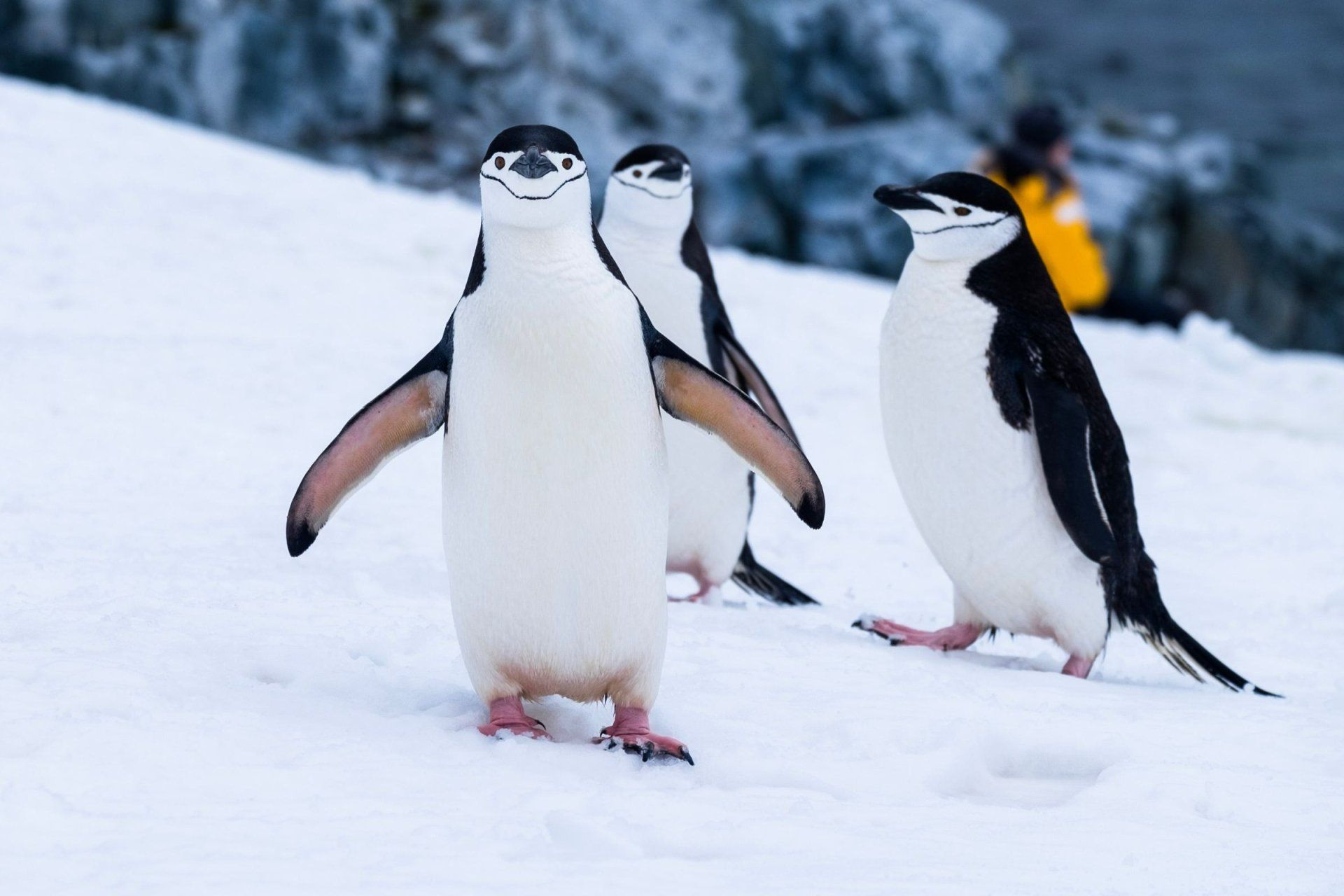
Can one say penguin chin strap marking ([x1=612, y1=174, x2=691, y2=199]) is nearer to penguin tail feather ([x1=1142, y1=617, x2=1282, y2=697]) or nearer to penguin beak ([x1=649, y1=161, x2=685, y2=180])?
penguin beak ([x1=649, y1=161, x2=685, y2=180])

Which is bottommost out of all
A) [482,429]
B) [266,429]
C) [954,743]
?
[266,429]

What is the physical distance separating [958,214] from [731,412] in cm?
113

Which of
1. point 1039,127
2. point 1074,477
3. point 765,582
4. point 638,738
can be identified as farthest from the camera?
point 1039,127

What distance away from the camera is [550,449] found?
7.82ft

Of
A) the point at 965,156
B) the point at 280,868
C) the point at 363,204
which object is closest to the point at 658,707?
the point at 280,868

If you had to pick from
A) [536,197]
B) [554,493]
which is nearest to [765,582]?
[554,493]

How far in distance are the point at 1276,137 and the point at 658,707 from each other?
2621 cm

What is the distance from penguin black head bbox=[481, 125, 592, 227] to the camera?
7.71 feet

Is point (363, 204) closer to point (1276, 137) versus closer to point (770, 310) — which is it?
point (770, 310)

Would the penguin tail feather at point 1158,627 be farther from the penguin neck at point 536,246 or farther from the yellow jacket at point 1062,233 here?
the yellow jacket at point 1062,233

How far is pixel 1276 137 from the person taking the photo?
2608 centimetres

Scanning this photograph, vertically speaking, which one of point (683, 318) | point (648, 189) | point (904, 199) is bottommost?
point (683, 318)

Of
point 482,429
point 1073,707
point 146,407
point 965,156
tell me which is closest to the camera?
point 482,429

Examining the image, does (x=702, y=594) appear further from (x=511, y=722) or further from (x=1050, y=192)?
(x=1050, y=192)
